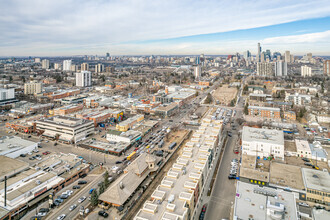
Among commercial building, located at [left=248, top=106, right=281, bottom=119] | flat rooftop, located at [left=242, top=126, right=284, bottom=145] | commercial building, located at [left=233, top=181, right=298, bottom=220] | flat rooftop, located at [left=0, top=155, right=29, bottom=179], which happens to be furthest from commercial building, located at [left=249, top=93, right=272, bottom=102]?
flat rooftop, located at [left=0, top=155, right=29, bottom=179]

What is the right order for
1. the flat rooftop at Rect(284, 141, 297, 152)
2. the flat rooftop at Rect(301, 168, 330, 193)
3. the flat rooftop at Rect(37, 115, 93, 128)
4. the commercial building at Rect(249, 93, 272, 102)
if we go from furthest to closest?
the commercial building at Rect(249, 93, 272, 102) → the flat rooftop at Rect(37, 115, 93, 128) → the flat rooftop at Rect(284, 141, 297, 152) → the flat rooftop at Rect(301, 168, 330, 193)

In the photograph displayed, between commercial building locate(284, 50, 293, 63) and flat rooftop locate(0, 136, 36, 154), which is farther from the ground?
commercial building locate(284, 50, 293, 63)

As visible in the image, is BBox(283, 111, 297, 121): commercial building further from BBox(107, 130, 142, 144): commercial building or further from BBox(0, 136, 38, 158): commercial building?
BBox(0, 136, 38, 158): commercial building

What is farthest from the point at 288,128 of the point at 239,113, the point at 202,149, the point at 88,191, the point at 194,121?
the point at 88,191

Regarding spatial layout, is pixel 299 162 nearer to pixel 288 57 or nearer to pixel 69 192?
pixel 69 192

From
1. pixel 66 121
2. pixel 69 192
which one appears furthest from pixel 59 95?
pixel 69 192

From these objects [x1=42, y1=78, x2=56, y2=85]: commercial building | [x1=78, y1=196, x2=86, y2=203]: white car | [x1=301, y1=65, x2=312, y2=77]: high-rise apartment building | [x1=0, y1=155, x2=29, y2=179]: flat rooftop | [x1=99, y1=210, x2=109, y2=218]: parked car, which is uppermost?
[x1=301, y1=65, x2=312, y2=77]: high-rise apartment building

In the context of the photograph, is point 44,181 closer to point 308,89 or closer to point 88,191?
point 88,191
